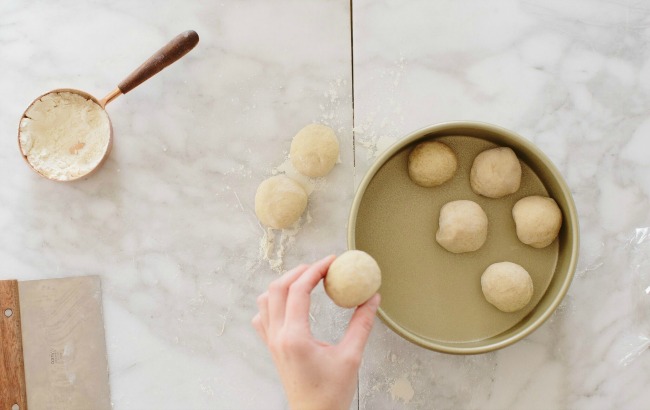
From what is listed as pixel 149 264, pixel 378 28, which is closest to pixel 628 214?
pixel 378 28

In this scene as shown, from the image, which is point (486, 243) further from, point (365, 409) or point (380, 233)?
point (365, 409)

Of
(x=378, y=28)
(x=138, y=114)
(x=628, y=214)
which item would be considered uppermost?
(x=378, y=28)

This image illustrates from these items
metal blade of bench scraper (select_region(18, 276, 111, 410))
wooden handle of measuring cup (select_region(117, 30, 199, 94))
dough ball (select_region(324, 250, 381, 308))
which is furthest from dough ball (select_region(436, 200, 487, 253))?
metal blade of bench scraper (select_region(18, 276, 111, 410))

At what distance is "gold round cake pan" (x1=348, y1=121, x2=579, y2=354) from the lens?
41.9 inches

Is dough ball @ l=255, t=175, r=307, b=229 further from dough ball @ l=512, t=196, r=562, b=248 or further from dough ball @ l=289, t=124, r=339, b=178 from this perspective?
dough ball @ l=512, t=196, r=562, b=248

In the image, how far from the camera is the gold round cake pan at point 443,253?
3.49 feet

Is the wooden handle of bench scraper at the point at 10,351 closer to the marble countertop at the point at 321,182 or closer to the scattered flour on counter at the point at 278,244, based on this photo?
the marble countertop at the point at 321,182

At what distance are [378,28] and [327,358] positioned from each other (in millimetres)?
633

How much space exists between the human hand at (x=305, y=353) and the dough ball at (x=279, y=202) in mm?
229

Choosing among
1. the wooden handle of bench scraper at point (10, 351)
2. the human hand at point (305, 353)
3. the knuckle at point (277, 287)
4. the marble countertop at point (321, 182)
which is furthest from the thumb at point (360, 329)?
the wooden handle of bench scraper at point (10, 351)

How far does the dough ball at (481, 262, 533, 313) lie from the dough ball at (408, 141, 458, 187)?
181 millimetres

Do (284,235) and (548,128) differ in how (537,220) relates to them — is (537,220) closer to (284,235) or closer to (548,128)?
(548,128)

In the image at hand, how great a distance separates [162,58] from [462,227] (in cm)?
60

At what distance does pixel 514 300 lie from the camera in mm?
1021
